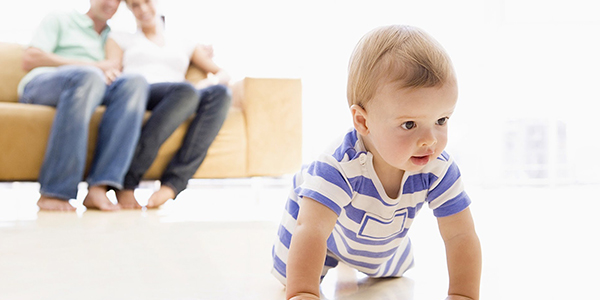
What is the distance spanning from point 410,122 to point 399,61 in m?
0.07

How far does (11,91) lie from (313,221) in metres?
2.09

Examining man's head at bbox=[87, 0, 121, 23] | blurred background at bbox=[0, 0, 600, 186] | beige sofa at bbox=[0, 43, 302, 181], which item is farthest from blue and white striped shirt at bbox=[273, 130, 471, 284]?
blurred background at bbox=[0, 0, 600, 186]

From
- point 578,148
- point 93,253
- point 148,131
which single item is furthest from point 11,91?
point 578,148

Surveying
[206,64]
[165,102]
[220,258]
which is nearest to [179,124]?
[165,102]

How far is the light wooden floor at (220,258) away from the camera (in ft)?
2.28

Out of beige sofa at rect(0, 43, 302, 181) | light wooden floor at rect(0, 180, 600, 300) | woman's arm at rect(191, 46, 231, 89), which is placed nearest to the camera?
light wooden floor at rect(0, 180, 600, 300)

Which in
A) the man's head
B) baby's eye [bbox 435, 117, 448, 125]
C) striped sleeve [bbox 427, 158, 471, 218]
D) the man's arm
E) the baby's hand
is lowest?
the baby's hand

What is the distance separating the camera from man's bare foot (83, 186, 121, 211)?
5.44 ft

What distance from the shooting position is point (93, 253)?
0.97m

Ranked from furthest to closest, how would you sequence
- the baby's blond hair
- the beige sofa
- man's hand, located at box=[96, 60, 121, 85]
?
the beige sofa < man's hand, located at box=[96, 60, 121, 85] < the baby's blond hair

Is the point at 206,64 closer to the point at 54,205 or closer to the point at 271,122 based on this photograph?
the point at 271,122

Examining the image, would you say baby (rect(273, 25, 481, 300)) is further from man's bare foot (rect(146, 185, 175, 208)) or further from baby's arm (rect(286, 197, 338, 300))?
man's bare foot (rect(146, 185, 175, 208))

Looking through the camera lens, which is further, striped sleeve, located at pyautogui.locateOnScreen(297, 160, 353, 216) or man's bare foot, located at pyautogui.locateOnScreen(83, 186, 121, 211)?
man's bare foot, located at pyautogui.locateOnScreen(83, 186, 121, 211)

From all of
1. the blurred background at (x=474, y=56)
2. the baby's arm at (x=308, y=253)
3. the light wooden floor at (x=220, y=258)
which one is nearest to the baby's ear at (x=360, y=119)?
the baby's arm at (x=308, y=253)
